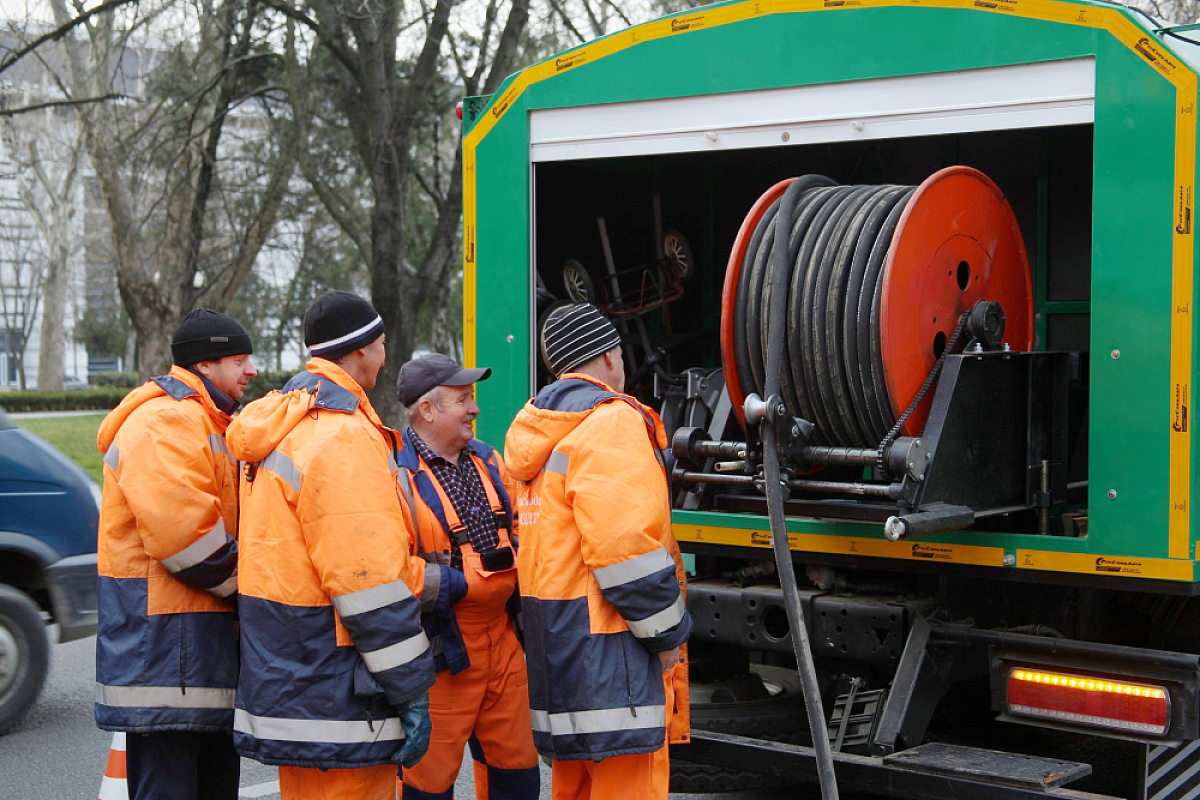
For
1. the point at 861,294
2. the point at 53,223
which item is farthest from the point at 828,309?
the point at 53,223

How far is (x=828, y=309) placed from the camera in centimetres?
396

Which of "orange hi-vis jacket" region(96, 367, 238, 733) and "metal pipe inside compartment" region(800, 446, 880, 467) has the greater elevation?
"metal pipe inside compartment" region(800, 446, 880, 467)

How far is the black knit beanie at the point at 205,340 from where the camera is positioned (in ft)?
13.4

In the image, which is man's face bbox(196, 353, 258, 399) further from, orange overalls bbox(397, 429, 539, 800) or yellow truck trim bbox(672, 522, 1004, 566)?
yellow truck trim bbox(672, 522, 1004, 566)

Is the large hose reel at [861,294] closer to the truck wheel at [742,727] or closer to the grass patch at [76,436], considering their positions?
the truck wheel at [742,727]

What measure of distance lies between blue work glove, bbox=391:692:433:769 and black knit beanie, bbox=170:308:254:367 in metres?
1.35

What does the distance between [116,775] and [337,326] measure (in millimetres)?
1972

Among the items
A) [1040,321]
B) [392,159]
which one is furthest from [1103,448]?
[392,159]

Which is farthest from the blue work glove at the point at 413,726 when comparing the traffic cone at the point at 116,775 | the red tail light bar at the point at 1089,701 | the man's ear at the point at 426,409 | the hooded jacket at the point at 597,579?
the red tail light bar at the point at 1089,701

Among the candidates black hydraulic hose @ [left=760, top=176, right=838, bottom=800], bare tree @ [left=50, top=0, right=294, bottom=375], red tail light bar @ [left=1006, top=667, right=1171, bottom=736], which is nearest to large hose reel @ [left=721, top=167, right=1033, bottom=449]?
black hydraulic hose @ [left=760, top=176, right=838, bottom=800]

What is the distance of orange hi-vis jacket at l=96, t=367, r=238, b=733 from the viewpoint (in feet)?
12.2

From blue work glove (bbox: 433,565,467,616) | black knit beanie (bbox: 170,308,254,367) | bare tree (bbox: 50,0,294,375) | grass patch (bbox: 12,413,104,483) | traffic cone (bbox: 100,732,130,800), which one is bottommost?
traffic cone (bbox: 100,732,130,800)

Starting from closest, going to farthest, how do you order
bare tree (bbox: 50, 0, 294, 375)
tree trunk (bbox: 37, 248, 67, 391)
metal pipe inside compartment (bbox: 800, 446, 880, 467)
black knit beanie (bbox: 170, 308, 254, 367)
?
1. metal pipe inside compartment (bbox: 800, 446, 880, 467)
2. black knit beanie (bbox: 170, 308, 254, 367)
3. bare tree (bbox: 50, 0, 294, 375)
4. tree trunk (bbox: 37, 248, 67, 391)

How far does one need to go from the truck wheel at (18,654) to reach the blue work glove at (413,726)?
348cm
